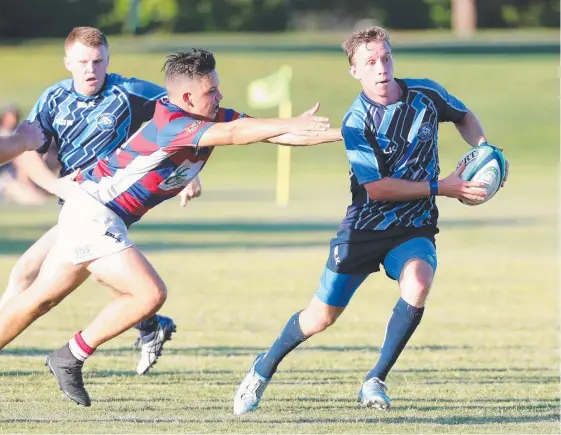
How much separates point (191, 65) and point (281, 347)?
1.59m

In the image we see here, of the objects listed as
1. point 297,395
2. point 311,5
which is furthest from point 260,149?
point 311,5

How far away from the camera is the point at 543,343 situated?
998 cm

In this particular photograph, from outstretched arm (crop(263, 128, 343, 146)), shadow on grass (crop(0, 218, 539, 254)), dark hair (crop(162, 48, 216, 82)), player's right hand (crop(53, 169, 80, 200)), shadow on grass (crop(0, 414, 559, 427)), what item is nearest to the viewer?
outstretched arm (crop(263, 128, 343, 146))

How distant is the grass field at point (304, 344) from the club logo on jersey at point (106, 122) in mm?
1518

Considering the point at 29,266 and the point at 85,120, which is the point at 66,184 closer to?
the point at 85,120

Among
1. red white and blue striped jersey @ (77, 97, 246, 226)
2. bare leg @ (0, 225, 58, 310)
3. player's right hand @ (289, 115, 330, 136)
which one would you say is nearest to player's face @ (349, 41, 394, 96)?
red white and blue striped jersey @ (77, 97, 246, 226)

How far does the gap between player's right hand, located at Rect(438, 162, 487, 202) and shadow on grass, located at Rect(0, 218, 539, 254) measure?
32.9 ft

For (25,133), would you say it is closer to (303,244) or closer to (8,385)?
(8,385)

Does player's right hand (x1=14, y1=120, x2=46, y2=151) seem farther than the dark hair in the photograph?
No

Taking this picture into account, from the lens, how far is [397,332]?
704cm

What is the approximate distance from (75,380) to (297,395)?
1.29 metres

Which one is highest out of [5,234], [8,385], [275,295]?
[8,385]

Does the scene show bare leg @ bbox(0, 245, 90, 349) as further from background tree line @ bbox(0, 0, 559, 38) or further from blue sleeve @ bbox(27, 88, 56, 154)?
Result: background tree line @ bbox(0, 0, 559, 38)

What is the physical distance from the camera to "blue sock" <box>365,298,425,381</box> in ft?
23.0
